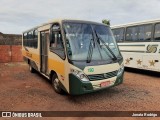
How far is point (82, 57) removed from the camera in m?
5.92

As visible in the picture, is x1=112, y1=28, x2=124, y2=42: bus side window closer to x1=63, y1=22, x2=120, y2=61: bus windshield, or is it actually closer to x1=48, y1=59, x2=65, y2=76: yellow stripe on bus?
x1=63, y1=22, x2=120, y2=61: bus windshield

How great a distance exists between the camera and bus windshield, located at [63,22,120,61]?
5.94m

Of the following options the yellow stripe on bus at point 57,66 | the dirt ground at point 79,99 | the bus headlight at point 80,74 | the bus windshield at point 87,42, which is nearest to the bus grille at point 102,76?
the bus headlight at point 80,74

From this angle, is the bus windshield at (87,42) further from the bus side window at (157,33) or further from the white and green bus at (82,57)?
the bus side window at (157,33)

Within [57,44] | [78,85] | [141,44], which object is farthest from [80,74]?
[141,44]

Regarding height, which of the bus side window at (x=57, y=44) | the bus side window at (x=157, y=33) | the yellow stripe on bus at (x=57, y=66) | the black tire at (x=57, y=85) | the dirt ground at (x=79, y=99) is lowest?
the dirt ground at (x=79, y=99)

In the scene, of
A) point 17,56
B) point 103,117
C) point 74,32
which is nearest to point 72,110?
point 103,117

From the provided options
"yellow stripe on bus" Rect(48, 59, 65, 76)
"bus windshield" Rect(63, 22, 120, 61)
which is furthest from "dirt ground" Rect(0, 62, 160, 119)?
"bus windshield" Rect(63, 22, 120, 61)

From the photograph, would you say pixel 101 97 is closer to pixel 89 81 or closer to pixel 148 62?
pixel 89 81

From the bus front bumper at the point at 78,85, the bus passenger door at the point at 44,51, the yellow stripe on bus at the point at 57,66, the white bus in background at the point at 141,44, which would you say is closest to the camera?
the bus front bumper at the point at 78,85

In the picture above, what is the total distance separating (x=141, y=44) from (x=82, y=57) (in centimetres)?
585

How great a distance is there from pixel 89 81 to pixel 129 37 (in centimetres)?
681

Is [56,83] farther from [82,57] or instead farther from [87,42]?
[87,42]

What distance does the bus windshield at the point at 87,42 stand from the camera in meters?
5.94
